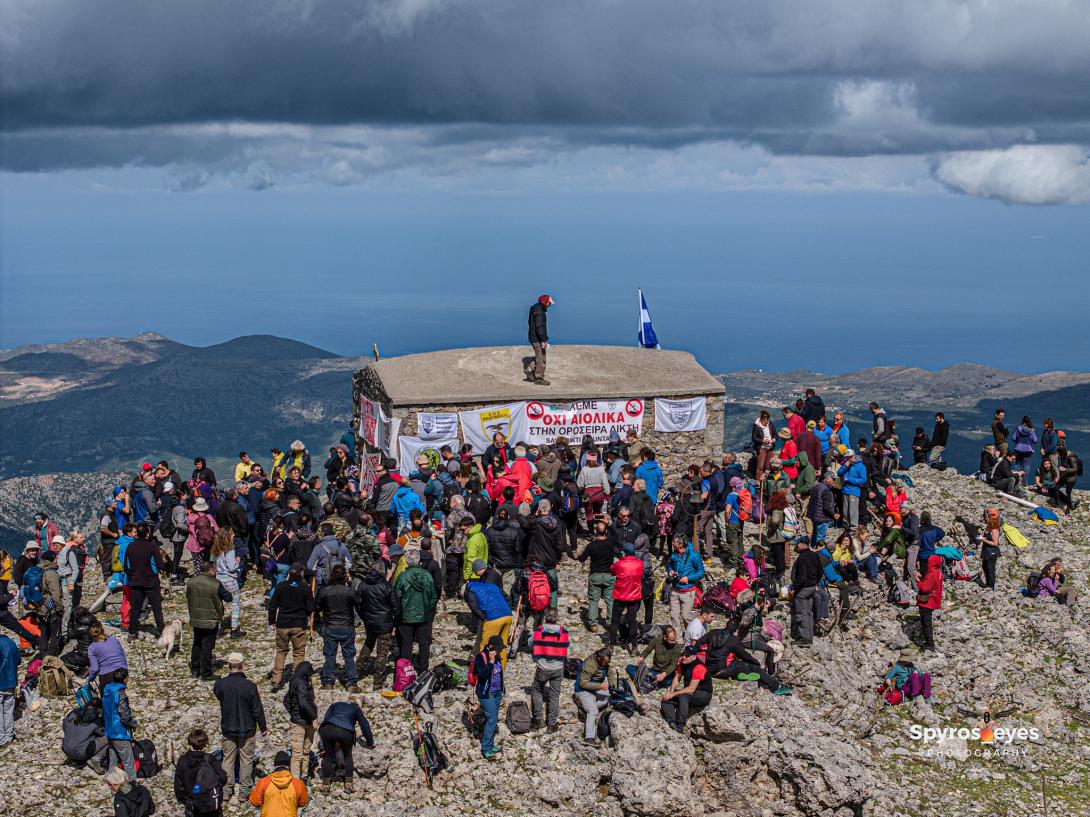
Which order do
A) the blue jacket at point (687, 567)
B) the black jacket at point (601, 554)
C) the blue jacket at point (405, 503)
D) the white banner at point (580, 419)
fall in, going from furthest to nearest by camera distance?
the white banner at point (580, 419), the blue jacket at point (405, 503), the blue jacket at point (687, 567), the black jacket at point (601, 554)

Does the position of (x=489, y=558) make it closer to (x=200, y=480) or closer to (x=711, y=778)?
(x=711, y=778)

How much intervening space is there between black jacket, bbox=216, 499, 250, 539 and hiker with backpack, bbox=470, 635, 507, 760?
6.79 metres

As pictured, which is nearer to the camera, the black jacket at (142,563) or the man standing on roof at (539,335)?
the black jacket at (142,563)

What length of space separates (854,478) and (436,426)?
10.6 m

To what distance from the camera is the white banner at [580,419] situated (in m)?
29.5

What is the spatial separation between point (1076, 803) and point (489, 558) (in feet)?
36.4

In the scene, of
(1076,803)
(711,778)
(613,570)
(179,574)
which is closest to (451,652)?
(613,570)

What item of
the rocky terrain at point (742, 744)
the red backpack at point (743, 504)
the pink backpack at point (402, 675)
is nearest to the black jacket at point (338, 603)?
the pink backpack at point (402, 675)

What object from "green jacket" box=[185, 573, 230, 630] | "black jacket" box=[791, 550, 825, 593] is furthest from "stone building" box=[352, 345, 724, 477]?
"green jacket" box=[185, 573, 230, 630]

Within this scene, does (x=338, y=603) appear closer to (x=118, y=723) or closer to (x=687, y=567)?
(x=118, y=723)

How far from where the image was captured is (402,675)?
17.0 m

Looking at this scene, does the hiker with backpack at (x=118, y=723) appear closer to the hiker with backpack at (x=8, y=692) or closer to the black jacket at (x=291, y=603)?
the hiker with backpack at (x=8, y=692)

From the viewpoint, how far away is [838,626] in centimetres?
2206

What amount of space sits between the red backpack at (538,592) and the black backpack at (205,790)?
5.86m
